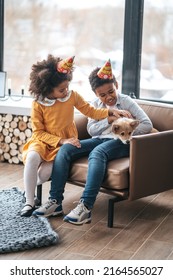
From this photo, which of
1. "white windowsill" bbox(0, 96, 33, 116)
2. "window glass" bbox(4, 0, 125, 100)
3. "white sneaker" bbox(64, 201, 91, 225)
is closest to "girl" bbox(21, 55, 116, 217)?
"white sneaker" bbox(64, 201, 91, 225)

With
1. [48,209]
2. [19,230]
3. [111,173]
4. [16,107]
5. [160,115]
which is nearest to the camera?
[19,230]

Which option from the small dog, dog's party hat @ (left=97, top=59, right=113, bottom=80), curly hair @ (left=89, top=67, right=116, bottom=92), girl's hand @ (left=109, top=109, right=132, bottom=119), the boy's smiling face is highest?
dog's party hat @ (left=97, top=59, right=113, bottom=80)

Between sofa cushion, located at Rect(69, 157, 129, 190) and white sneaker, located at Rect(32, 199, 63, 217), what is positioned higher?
sofa cushion, located at Rect(69, 157, 129, 190)

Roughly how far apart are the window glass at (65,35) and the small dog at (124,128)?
119 cm

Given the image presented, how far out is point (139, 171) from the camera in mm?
3275

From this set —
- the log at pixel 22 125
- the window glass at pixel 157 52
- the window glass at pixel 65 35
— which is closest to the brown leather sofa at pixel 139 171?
the window glass at pixel 157 52

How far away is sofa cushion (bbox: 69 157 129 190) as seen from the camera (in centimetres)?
323

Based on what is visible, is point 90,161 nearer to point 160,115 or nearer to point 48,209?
point 48,209

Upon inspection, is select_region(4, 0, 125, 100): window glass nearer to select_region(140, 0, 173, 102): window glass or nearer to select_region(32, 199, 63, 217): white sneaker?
select_region(140, 0, 173, 102): window glass

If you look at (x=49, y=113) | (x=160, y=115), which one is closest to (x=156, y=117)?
(x=160, y=115)

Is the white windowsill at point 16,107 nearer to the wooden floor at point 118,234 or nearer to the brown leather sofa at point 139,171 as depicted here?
the wooden floor at point 118,234

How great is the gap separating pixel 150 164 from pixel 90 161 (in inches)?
14.1

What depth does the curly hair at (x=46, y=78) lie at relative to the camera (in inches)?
137

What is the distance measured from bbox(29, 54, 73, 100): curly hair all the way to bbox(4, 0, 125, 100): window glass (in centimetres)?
113
